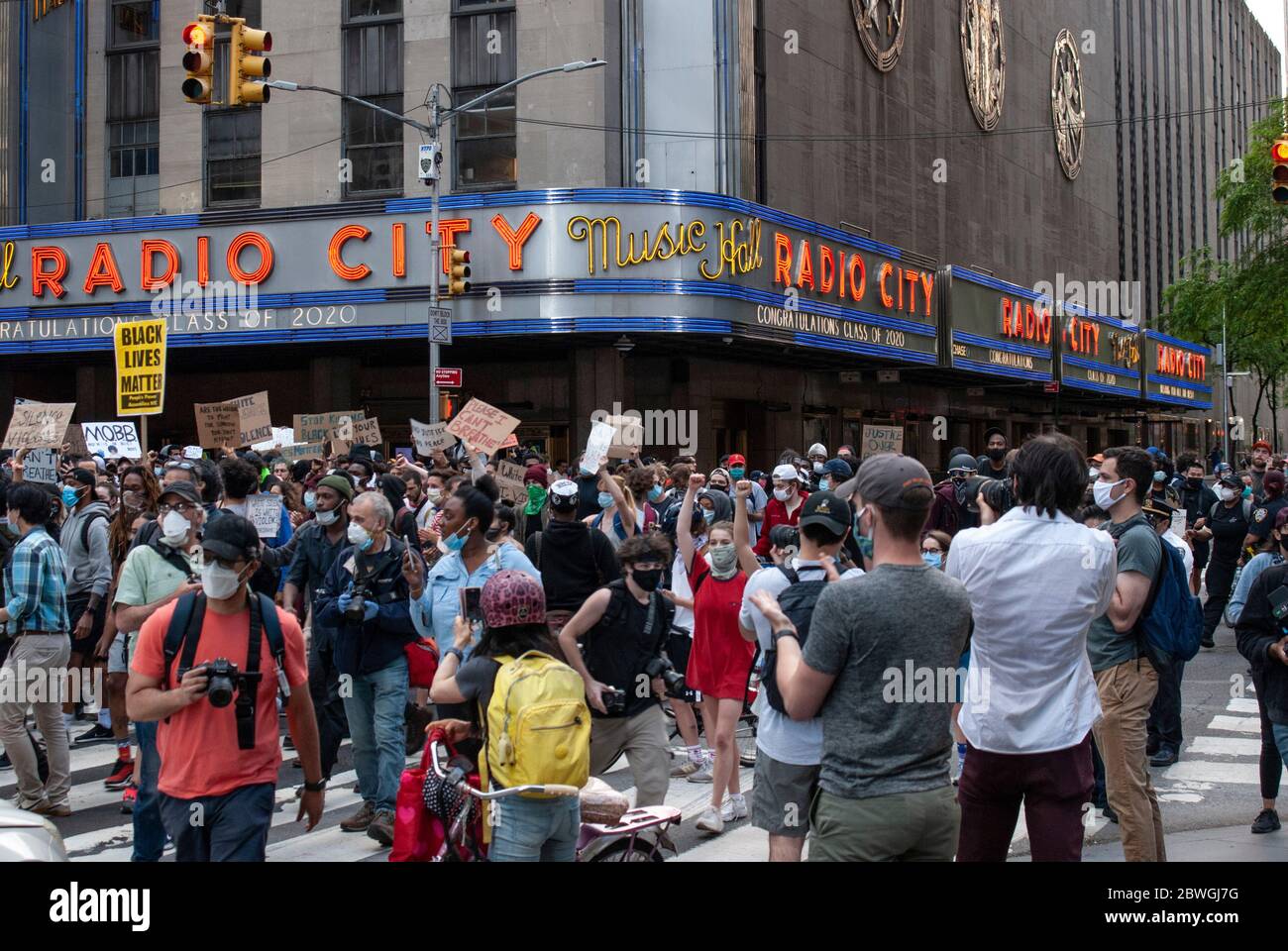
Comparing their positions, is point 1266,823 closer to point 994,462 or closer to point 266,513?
point 266,513

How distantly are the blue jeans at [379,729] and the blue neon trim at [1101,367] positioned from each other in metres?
38.6

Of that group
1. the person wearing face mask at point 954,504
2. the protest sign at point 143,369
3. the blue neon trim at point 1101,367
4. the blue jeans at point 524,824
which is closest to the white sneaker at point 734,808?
the blue jeans at point 524,824

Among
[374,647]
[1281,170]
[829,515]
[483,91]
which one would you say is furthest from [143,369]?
[483,91]

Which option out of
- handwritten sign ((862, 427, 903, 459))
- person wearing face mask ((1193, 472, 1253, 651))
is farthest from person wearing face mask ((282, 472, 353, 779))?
handwritten sign ((862, 427, 903, 459))

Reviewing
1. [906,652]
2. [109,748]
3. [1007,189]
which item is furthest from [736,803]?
[1007,189]

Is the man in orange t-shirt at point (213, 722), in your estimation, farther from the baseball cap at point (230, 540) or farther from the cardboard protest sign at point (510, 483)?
the cardboard protest sign at point (510, 483)

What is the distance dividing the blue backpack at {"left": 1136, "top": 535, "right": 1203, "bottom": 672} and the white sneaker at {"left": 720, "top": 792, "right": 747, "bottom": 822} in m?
2.86

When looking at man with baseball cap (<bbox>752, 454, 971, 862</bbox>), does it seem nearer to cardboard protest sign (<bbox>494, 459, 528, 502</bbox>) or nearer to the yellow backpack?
the yellow backpack

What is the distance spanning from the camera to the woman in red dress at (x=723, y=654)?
8242 millimetres

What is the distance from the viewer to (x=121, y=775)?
9.84m

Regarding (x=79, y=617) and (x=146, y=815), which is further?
(x=79, y=617)

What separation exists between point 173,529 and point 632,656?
2579mm

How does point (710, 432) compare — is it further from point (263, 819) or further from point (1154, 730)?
point (263, 819)

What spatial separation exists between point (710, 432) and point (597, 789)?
24.5 metres
